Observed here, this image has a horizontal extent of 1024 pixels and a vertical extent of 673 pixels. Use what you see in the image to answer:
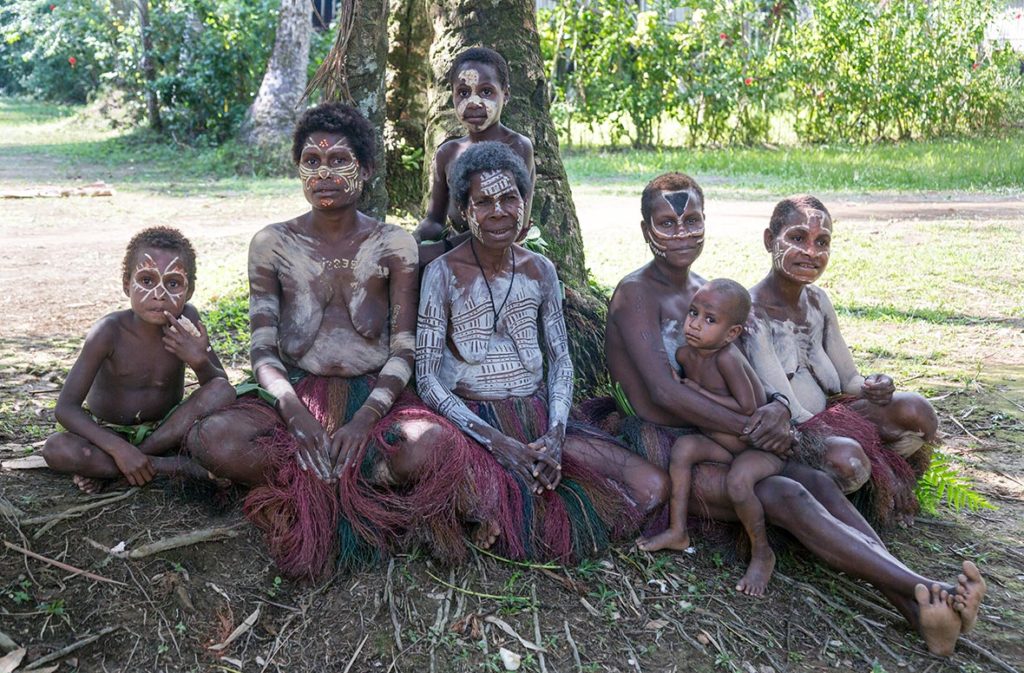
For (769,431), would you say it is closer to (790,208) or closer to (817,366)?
(817,366)

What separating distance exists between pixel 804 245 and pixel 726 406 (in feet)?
2.51

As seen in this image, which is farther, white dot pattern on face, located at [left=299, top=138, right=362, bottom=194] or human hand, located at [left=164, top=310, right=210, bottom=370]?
white dot pattern on face, located at [left=299, top=138, right=362, bottom=194]

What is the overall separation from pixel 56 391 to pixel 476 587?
2.61m

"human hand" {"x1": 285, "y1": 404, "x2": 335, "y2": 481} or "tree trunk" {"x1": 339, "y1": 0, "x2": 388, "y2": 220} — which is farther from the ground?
"tree trunk" {"x1": 339, "y1": 0, "x2": 388, "y2": 220}

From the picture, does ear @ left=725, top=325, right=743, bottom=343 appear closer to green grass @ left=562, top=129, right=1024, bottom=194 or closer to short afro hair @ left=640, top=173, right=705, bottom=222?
short afro hair @ left=640, top=173, right=705, bottom=222

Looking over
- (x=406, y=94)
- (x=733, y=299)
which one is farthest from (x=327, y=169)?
(x=406, y=94)

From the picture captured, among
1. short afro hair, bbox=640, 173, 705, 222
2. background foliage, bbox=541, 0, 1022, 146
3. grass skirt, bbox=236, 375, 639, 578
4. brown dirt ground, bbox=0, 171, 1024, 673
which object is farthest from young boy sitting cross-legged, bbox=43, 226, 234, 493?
background foliage, bbox=541, 0, 1022, 146

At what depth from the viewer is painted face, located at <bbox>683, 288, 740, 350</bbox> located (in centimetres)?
359

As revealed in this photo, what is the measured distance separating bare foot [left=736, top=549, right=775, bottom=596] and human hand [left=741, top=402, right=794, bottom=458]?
1.17 feet

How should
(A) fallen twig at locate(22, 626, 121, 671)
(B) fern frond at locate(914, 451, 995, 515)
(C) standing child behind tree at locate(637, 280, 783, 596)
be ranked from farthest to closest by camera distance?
(B) fern frond at locate(914, 451, 995, 515)
(C) standing child behind tree at locate(637, 280, 783, 596)
(A) fallen twig at locate(22, 626, 121, 671)

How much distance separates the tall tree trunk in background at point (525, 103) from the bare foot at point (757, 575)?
1831 mm

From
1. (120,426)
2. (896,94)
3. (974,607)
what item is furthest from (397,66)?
(896,94)

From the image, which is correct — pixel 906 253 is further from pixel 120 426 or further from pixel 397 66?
pixel 120 426

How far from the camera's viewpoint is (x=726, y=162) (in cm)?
1398
